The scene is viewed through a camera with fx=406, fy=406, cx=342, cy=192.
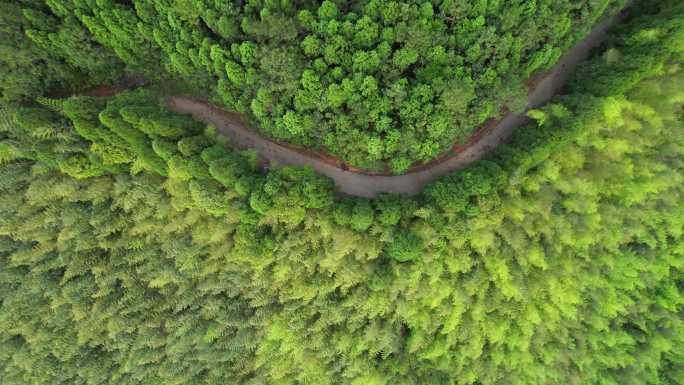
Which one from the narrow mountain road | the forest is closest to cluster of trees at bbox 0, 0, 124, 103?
the forest

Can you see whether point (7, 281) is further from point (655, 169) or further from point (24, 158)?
point (655, 169)

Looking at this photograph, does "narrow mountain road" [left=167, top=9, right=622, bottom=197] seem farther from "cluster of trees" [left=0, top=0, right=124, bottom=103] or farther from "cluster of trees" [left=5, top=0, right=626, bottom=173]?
"cluster of trees" [left=0, top=0, right=124, bottom=103]

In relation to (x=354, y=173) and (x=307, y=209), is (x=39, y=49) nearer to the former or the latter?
(x=307, y=209)

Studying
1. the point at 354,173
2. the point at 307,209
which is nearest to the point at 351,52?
the point at 354,173

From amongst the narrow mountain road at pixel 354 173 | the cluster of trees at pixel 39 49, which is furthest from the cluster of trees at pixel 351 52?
the narrow mountain road at pixel 354 173

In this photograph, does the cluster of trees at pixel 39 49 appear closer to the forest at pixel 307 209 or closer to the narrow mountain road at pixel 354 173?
the forest at pixel 307 209
